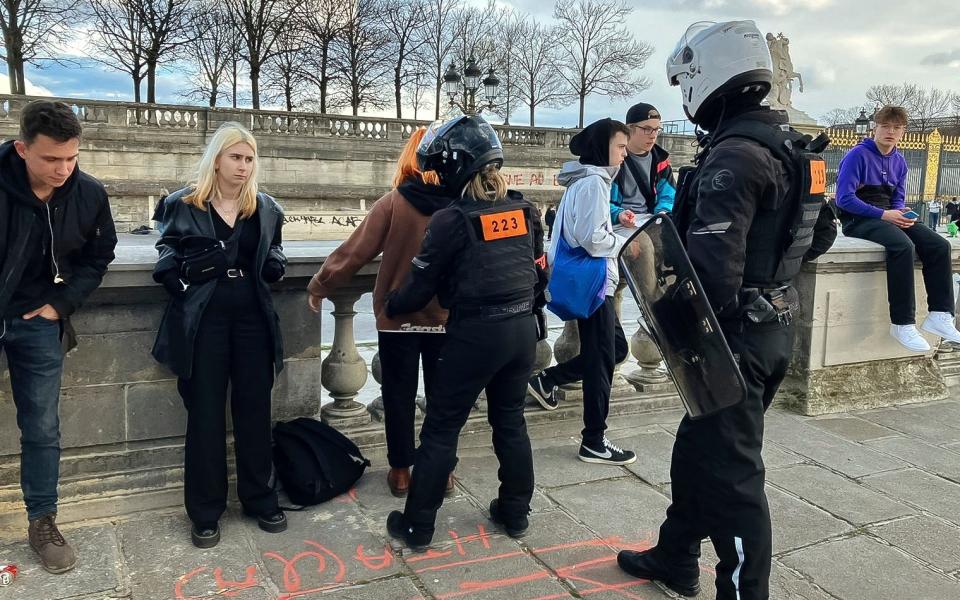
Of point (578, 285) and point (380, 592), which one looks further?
point (578, 285)

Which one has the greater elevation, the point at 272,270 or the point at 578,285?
the point at 272,270

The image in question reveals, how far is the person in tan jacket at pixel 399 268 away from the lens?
3.71 metres

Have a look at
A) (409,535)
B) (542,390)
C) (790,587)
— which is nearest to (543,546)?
(409,535)

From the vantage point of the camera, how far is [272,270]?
3.54 meters

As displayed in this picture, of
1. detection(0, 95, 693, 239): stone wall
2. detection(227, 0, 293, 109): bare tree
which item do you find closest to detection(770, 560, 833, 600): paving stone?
detection(0, 95, 693, 239): stone wall

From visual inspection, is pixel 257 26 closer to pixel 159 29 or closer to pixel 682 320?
pixel 159 29

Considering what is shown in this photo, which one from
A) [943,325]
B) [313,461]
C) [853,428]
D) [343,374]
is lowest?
[853,428]

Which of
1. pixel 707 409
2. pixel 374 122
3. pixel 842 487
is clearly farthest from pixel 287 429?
pixel 374 122

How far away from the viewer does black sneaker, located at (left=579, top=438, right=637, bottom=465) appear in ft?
14.9

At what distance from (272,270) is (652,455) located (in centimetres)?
261

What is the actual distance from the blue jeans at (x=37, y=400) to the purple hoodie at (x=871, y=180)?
5.53 meters

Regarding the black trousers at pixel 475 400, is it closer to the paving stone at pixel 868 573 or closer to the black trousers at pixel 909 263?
the paving stone at pixel 868 573

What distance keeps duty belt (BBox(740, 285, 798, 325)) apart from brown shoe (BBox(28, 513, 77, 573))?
2.91 m

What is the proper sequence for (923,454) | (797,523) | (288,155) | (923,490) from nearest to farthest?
1. (797,523)
2. (923,490)
3. (923,454)
4. (288,155)
